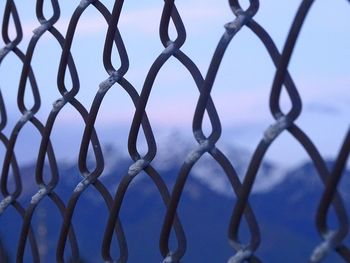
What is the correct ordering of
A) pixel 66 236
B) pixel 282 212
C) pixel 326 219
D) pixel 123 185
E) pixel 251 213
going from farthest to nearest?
pixel 282 212
pixel 66 236
pixel 123 185
pixel 251 213
pixel 326 219

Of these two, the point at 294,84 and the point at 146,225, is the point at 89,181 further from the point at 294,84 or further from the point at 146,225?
the point at 146,225

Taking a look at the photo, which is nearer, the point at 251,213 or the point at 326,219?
the point at 326,219

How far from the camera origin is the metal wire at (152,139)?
2.53 feet

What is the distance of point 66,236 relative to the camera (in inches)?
45.6

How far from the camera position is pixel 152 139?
1.01 meters

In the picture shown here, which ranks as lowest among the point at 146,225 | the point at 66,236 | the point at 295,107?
the point at 146,225

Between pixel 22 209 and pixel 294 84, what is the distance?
0.68 m

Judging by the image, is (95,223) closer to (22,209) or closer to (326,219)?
(22,209)

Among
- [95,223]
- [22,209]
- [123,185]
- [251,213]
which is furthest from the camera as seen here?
[95,223]

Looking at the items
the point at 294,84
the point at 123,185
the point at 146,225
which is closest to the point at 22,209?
the point at 123,185

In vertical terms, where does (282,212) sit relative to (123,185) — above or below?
below

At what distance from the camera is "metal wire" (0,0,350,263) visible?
77cm

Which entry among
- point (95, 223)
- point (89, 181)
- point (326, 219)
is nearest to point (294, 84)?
point (326, 219)

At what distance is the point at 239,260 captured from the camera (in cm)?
86
